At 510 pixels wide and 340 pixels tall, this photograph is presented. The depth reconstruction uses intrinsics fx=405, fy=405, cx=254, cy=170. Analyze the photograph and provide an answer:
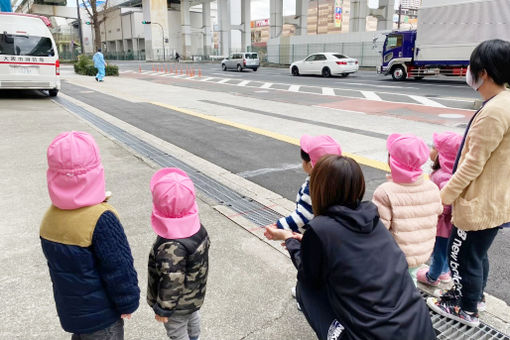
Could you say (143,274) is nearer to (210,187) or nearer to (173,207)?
(173,207)

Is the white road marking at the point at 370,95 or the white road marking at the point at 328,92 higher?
the white road marking at the point at 328,92

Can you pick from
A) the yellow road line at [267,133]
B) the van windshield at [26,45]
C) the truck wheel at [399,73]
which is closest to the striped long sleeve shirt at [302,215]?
the yellow road line at [267,133]

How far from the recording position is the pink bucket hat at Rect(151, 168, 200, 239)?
1938 millimetres

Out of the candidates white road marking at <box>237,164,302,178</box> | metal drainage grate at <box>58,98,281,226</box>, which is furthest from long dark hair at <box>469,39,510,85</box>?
white road marking at <box>237,164,302,178</box>

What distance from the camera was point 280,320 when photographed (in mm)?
2674

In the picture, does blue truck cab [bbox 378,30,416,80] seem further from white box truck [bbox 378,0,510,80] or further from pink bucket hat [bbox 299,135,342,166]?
pink bucket hat [bbox 299,135,342,166]

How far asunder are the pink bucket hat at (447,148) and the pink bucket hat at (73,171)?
238 centimetres

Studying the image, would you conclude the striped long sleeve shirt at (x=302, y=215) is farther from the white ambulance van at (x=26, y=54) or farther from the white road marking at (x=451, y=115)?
the white ambulance van at (x=26, y=54)

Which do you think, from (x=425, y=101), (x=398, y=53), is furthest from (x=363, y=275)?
(x=398, y=53)

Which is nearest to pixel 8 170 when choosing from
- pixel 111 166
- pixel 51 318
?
pixel 111 166

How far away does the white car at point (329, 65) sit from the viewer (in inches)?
1006

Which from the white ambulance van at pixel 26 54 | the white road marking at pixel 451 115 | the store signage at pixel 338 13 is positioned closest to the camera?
the white road marking at pixel 451 115

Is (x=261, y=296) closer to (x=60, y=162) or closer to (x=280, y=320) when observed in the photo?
(x=280, y=320)

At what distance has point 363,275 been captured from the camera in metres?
1.66
